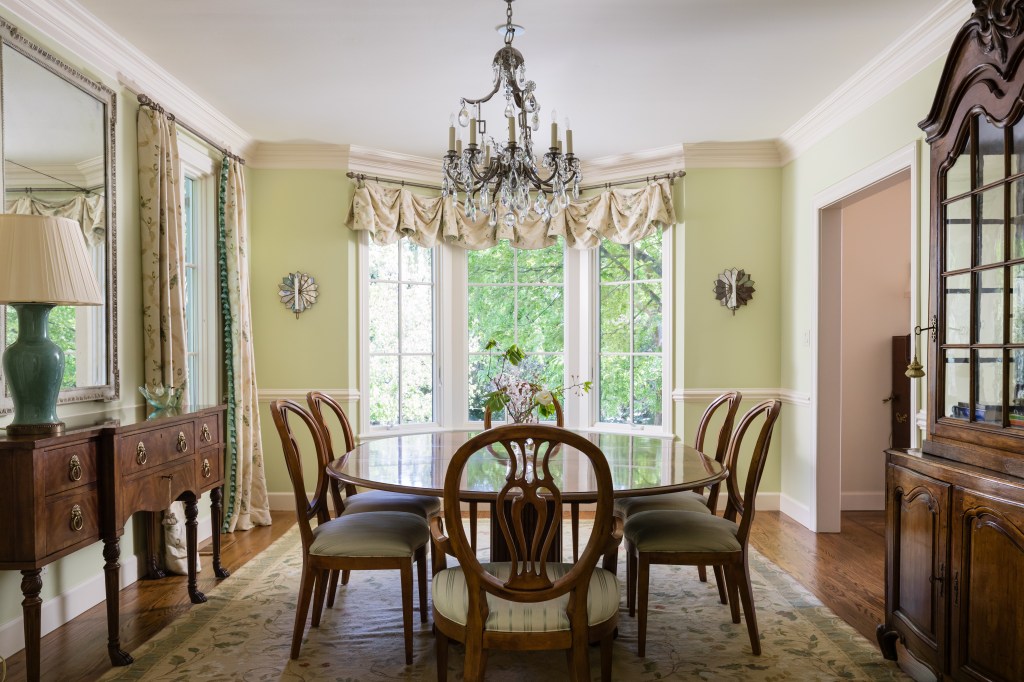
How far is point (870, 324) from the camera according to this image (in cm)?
494

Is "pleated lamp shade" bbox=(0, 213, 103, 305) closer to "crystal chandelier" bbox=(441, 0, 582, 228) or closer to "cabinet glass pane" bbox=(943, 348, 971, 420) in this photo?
"crystal chandelier" bbox=(441, 0, 582, 228)

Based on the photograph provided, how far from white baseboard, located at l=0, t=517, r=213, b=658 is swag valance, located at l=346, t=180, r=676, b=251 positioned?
2565mm

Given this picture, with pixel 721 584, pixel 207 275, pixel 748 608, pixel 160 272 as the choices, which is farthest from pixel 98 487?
pixel 721 584

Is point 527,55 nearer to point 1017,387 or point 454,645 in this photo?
point 1017,387

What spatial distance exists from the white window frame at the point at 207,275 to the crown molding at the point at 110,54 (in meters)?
0.25

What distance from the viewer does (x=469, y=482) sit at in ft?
7.73

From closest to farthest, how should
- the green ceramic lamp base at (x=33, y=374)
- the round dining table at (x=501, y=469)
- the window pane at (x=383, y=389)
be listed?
the round dining table at (x=501, y=469)
the green ceramic lamp base at (x=33, y=374)
the window pane at (x=383, y=389)

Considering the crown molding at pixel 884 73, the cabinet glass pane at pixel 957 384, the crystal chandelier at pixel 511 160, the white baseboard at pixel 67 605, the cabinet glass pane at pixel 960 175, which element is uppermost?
the crown molding at pixel 884 73

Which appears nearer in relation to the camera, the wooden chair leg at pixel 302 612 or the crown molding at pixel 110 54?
the wooden chair leg at pixel 302 612

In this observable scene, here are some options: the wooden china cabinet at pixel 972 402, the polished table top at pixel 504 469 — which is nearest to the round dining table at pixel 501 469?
the polished table top at pixel 504 469

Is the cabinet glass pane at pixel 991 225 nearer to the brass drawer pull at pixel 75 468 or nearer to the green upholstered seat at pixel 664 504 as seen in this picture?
the green upholstered seat at pixel 664 504

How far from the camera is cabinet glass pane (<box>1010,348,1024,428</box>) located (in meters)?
2.04

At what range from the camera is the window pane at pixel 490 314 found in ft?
18.4

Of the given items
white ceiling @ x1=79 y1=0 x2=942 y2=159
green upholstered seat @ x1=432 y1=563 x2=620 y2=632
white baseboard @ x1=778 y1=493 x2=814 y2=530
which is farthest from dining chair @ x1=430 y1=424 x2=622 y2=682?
white baseboard @ x1=778 y1=493 x2=814 y2=530
